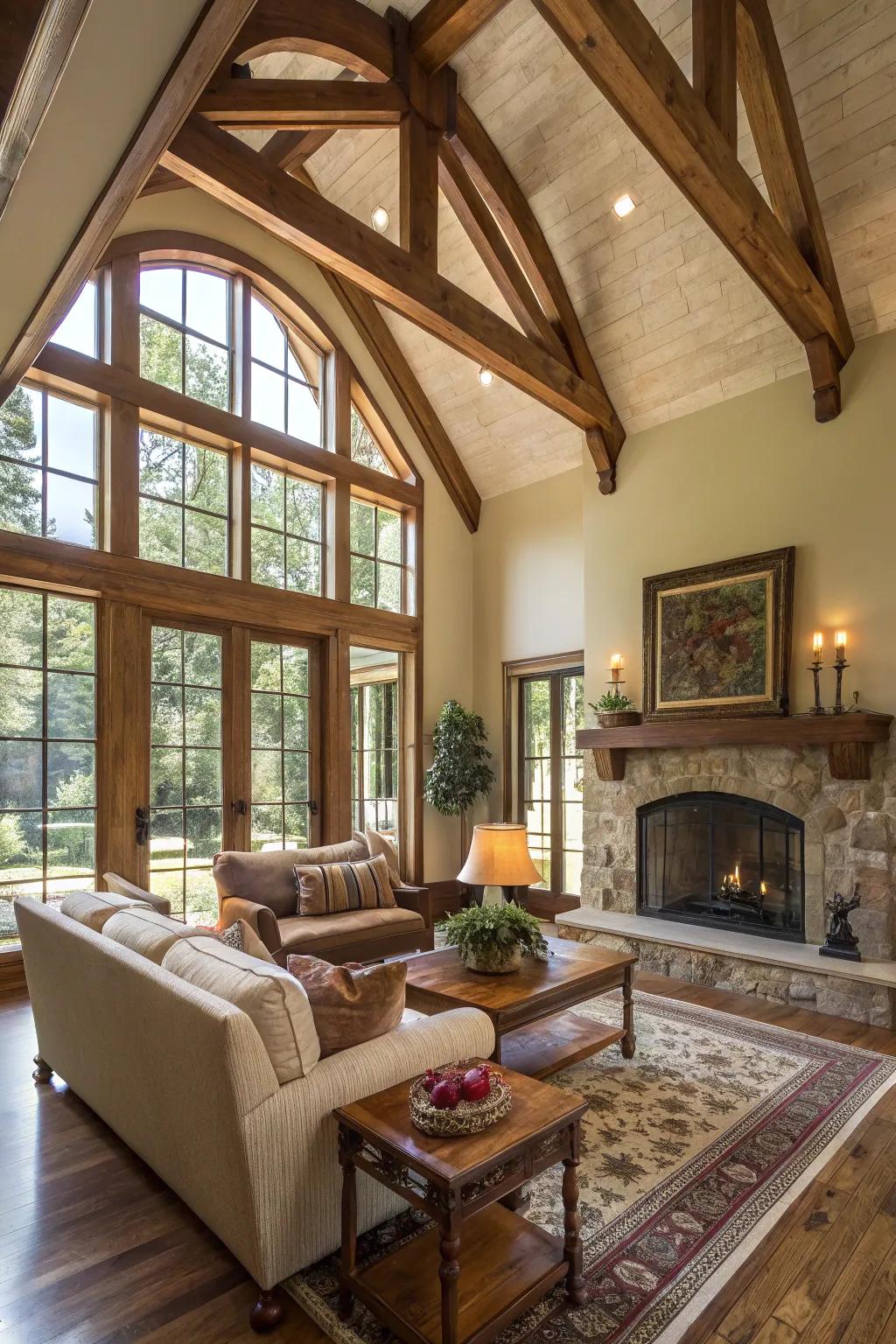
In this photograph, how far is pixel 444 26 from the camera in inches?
167

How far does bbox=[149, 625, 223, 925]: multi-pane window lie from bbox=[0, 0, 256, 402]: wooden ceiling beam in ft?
7.82

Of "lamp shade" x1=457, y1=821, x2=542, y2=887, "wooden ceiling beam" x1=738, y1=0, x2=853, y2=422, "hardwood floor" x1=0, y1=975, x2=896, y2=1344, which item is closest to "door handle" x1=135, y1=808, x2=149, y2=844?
"hardwood floor" x1=0, y1=975, x2=896, y2=1344

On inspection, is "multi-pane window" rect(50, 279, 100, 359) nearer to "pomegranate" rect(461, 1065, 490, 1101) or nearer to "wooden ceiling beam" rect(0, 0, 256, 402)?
"wooden ceiling beam" rect(0, 0, 256, 402)

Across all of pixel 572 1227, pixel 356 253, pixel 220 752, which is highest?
pixel 356 253

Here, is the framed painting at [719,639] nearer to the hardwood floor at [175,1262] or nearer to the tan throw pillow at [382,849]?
the tan throw pillow at [382,849]

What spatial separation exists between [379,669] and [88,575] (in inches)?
114

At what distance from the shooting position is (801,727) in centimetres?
468

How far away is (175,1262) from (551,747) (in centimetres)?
524

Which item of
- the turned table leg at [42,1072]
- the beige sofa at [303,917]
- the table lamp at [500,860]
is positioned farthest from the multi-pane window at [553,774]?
the turned table leg at [42,1072]

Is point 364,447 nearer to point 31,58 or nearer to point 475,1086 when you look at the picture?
point 31,58

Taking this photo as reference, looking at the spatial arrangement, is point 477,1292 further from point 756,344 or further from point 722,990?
point 756,344

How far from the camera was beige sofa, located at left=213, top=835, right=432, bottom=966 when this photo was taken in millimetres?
4250

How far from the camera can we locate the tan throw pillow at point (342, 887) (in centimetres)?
474

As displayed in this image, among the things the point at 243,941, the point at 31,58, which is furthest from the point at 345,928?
the point at 31,58
